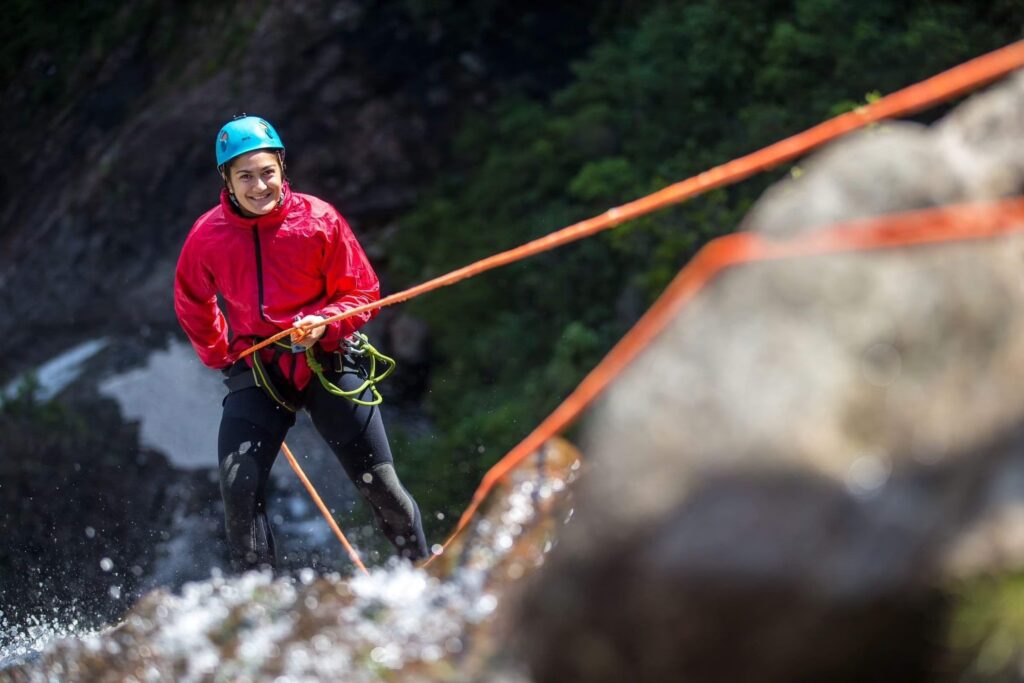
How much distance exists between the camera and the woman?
3.95m

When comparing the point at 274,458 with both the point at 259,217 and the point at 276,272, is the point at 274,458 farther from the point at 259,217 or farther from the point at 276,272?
the point at 259,217

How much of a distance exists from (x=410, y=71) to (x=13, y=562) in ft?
19.2

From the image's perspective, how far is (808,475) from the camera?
1949mm

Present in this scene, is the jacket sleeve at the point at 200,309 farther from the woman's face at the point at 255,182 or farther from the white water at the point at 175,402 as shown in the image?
the white water at the point at 175,402

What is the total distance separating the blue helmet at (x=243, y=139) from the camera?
12.9 ft

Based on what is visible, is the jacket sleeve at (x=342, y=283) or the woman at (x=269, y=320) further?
the jacket sleeve at (x=342, y=283)

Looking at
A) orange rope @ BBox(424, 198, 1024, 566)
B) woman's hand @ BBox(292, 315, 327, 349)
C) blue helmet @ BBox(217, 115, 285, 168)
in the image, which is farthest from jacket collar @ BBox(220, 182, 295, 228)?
orange rope @ BBox(424, 198, 1024, 566)

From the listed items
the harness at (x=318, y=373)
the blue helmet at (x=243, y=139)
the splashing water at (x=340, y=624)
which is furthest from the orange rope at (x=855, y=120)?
the blue helmet at (x=243, y=139)

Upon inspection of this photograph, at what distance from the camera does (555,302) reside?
29.3 ft

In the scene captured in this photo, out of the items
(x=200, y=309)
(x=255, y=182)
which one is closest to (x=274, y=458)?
(x=200, y=309)

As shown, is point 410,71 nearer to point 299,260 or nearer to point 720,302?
point 299,260

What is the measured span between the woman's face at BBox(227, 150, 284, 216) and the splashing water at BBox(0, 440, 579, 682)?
1455 millimetres

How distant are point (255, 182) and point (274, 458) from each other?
99 centimetres

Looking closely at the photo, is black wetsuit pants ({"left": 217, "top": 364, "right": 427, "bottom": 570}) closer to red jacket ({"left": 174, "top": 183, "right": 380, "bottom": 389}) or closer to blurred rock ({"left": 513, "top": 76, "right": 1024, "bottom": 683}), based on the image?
red jacket ({"left": 174, "top": 183, "right": 380, "bottom": 389})
